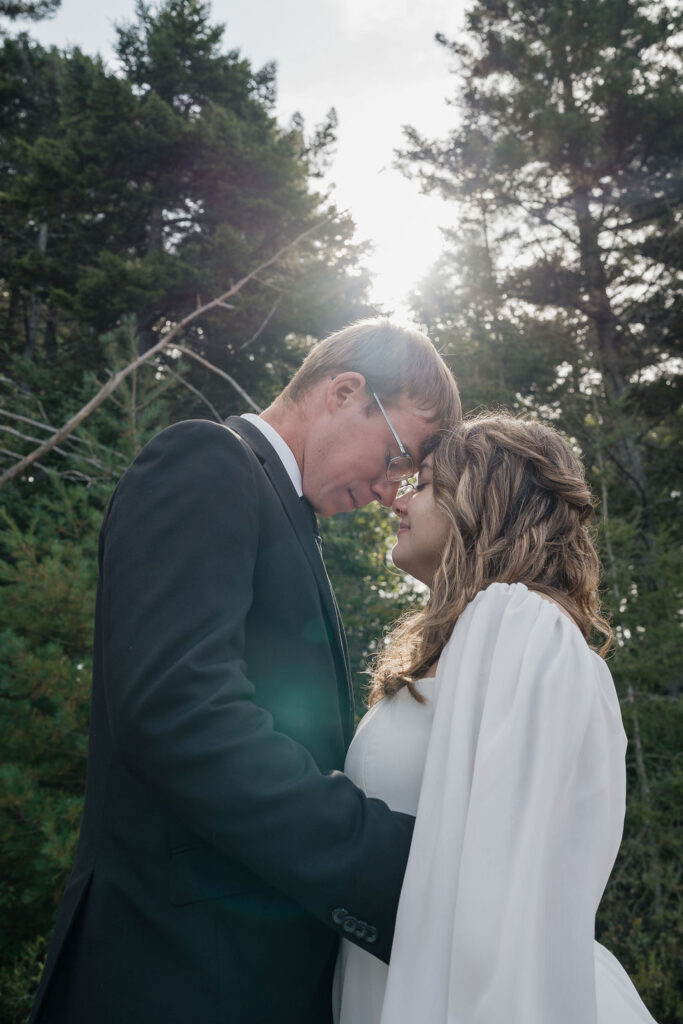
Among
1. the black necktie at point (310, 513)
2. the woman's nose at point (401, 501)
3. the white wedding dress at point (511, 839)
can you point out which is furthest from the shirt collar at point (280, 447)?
the white wedding dress at point (511, 839)

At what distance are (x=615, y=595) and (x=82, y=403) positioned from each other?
24.6ft

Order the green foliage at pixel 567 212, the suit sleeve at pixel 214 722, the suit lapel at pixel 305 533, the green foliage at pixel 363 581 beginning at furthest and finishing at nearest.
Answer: the green foliage at pixel 567 212
the green foliage at pixel 363 581
the suit lapel at pixel 305 533
the suit sleeve at pixel 214 722

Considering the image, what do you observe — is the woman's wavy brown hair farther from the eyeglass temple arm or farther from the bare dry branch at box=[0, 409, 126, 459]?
the bare dry branch at box=[0, 409, 126, 459]

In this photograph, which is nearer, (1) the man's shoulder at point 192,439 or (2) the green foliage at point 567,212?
(1) the man's shoulder at point 192,439

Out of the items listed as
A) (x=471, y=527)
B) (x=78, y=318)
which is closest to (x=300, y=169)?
(x=78, y=318)

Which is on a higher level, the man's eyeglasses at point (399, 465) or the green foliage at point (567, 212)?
the green foliage at point (567, 212)

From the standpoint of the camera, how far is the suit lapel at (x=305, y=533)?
1.84 meters

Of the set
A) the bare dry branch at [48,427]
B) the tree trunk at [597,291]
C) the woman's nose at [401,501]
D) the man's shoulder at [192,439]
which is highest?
the tree trunk at [597,291]

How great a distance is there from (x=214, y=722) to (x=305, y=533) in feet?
2.24

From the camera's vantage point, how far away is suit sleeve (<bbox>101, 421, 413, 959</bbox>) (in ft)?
4.33

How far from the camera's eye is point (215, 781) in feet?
4.32

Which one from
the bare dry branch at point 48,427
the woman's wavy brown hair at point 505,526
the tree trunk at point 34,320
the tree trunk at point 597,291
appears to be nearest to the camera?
the woman's wavy brown hair at point 505,526

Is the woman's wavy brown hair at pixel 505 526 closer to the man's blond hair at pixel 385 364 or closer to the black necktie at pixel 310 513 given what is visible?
the man's blond hair at pixel 385 364

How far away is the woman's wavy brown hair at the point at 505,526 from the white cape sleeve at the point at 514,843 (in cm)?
36
